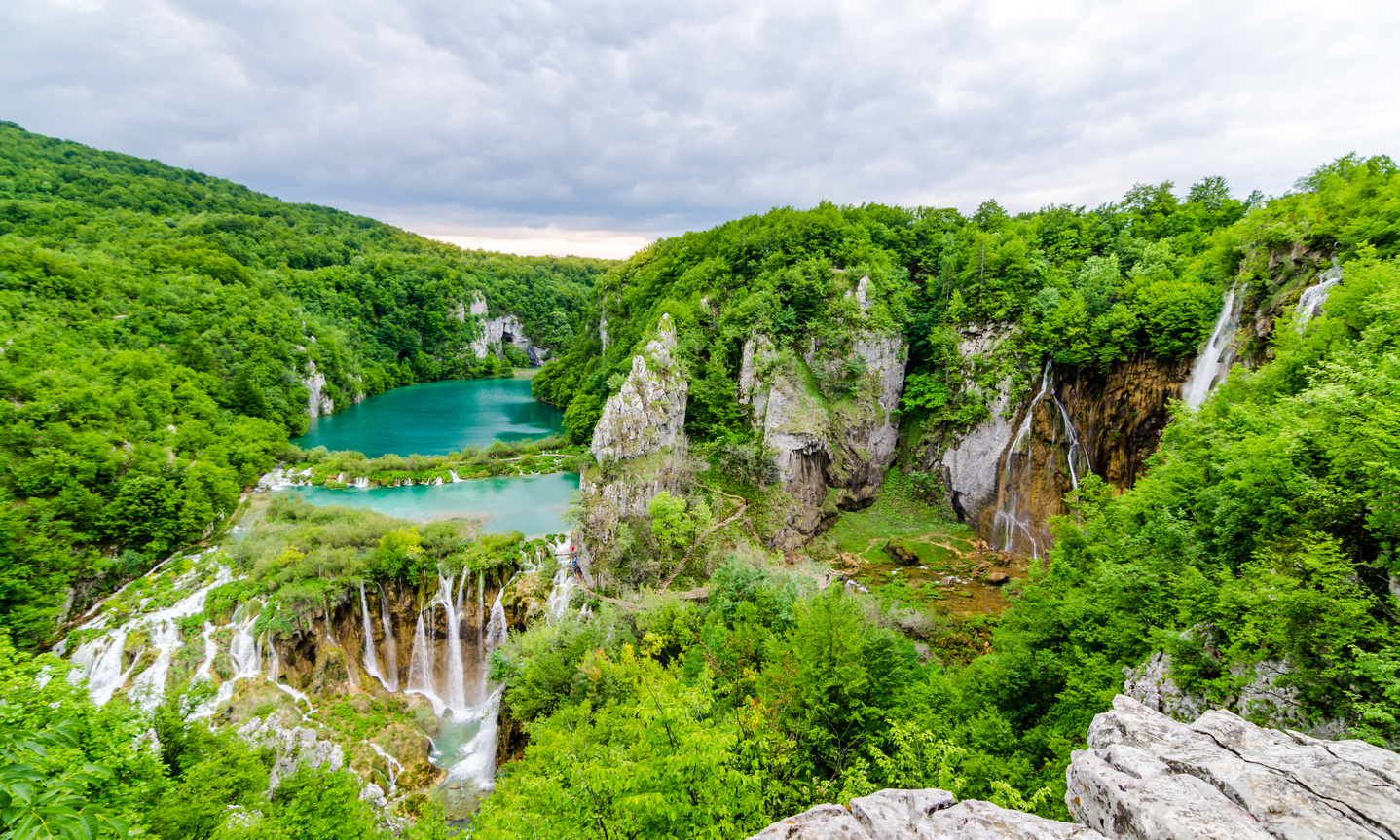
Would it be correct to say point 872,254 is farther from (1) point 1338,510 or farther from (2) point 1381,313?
(1) point 1338,510

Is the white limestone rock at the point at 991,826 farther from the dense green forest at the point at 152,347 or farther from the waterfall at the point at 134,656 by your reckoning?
the dense green forest at the point at 152,347

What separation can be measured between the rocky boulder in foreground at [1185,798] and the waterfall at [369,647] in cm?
2205

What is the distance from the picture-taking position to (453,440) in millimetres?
45906

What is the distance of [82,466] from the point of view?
21.2 meters

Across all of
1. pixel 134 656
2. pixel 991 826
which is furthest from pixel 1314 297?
pixel 134 656

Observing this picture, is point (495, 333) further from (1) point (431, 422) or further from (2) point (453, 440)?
A: (2) point (453, 440)

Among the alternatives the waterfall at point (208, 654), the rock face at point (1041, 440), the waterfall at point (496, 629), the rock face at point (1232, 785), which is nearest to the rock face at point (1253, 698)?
the rock face at point (1232, 785)

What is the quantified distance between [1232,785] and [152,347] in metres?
55.7

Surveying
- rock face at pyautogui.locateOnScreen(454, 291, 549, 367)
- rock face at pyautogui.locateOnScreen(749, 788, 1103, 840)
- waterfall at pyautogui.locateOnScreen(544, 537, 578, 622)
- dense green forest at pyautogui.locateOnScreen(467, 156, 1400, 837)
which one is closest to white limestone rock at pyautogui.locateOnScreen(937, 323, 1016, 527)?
dense green forest at pyautogui.locateOnScreen(467, 156, 1400, 837)

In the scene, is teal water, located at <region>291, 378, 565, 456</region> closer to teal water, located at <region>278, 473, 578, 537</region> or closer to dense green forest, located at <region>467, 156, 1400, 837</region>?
teal water, located at <region>278, 473, 578, 537</region>

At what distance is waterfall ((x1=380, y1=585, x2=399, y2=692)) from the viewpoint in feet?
66.5

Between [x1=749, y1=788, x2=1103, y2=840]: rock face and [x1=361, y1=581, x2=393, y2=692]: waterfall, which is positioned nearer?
[x1=749, y1=788, x2=1103, y2=840]: rock face

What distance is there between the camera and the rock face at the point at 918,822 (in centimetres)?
400

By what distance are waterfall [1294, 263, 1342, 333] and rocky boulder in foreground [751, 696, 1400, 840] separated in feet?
44.5
